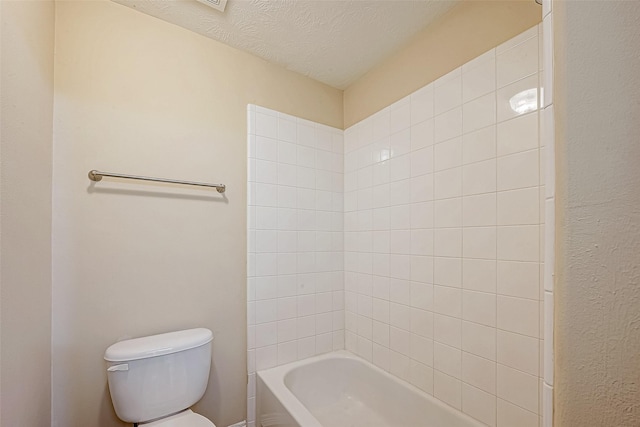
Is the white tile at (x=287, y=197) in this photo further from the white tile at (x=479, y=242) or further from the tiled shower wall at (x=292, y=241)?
the white tile at (x=479, y=242)

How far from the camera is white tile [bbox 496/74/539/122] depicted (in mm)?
1116

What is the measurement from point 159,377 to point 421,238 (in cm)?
146

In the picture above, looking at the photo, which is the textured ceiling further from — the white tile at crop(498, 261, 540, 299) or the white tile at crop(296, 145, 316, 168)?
the white tile at crop(498, 261, 540, 299)

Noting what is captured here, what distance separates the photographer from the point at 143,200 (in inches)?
57.7

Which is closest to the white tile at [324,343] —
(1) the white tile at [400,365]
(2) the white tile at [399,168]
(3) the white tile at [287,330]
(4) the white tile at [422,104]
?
(3) the white tile at [287,330]

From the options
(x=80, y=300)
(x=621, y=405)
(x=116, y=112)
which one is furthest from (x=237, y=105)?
(x=621, y=405)

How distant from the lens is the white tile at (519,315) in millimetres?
1098

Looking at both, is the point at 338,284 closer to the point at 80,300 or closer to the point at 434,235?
the point at 434,235

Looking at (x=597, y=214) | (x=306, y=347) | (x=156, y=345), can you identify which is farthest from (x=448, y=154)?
(x=156, y=345)

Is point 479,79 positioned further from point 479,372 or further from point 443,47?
point 479,372

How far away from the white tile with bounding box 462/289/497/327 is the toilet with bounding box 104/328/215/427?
1.29 metres

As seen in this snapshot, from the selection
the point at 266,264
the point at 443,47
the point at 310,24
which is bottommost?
the point at 266,264

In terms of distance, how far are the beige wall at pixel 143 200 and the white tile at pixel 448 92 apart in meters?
1.08

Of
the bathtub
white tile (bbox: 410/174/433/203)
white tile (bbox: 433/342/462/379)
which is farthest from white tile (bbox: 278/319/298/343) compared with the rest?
white tile (bbox: 410/174/433/203)
